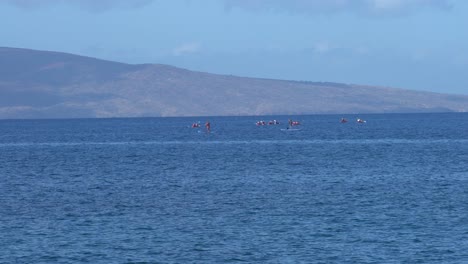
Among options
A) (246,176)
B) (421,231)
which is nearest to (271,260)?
(421,231)

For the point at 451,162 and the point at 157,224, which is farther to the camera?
the point at 451,162

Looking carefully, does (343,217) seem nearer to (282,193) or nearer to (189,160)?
(282,193)

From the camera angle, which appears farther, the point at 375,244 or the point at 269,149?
the point at 269,149

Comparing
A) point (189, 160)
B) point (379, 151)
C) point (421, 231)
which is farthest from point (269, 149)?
point (421, 231)

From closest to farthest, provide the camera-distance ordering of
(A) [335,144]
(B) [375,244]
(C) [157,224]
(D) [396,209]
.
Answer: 1. (B) [375,244]
2. (C) [157,224]
3. (D) [396,209]
4. (A) [335,144]

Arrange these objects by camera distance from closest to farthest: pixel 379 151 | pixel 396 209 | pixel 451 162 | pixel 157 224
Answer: pixel 157 224 < pixel 396 209 < pixel 451 162 < pixel 379 151

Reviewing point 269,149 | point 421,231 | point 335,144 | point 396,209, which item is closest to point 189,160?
Result: point 269,149

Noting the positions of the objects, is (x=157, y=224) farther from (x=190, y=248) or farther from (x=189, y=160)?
(x=189, y=160)

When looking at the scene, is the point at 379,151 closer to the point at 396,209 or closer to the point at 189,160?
the point at 189,160

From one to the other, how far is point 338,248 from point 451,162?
44811 millimetres

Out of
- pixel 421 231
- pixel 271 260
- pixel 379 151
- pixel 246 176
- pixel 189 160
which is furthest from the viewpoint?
pixel 379 151

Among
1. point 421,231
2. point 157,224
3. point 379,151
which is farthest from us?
point 379,151

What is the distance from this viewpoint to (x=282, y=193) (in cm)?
5575

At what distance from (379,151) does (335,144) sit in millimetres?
17289
